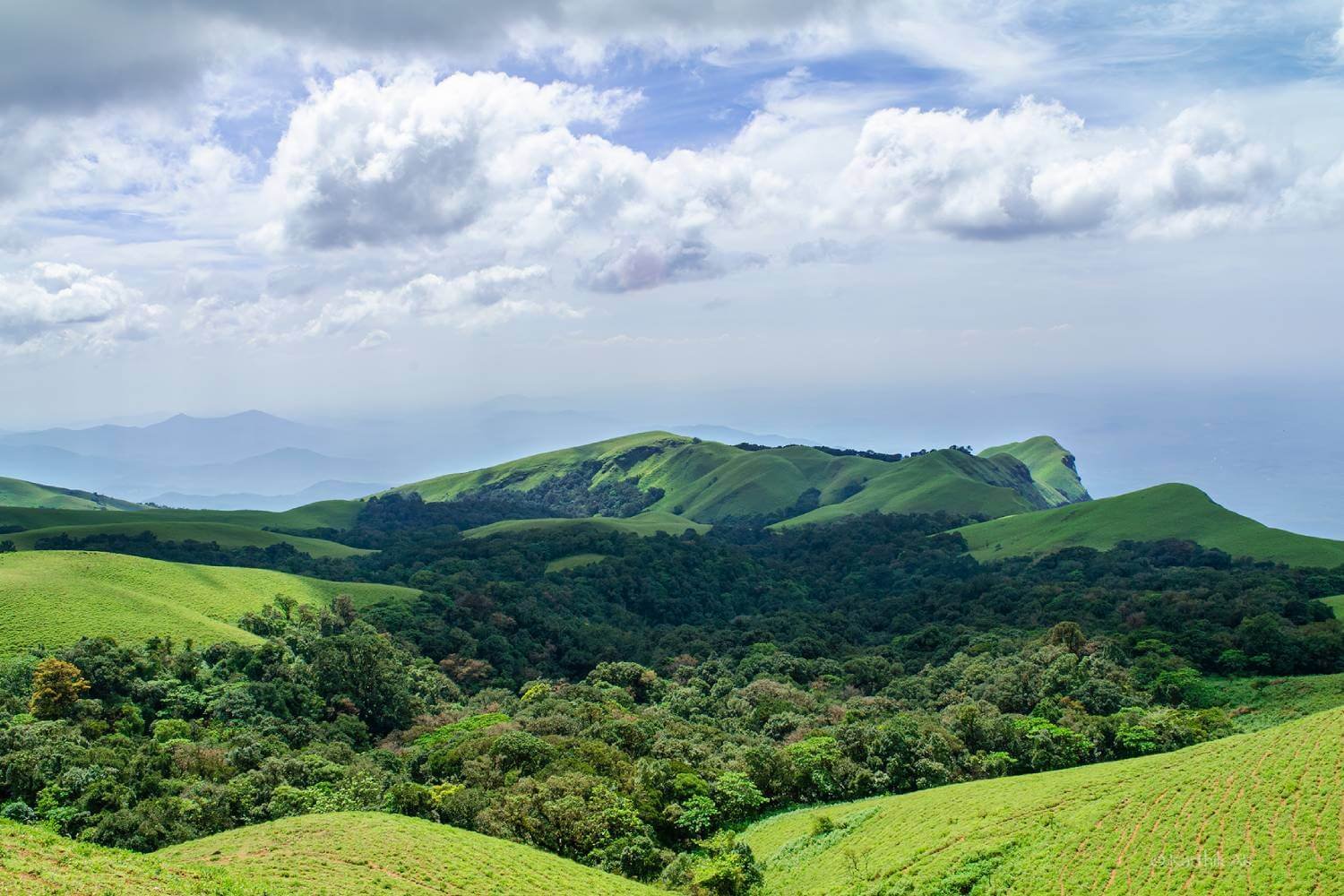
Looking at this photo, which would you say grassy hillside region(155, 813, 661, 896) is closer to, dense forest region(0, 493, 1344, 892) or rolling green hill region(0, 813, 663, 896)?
rolling green hill region(0, 813, 663, 896)

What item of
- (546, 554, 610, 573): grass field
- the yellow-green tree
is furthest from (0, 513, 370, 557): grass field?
the yellow-green tree

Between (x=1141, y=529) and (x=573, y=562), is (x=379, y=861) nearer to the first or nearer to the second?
(x=573, y=562)

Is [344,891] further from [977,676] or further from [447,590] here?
[447,590]

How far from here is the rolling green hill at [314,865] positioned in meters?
25.4

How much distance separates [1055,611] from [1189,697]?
114 feet

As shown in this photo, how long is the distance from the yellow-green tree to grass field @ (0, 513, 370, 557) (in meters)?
97.7

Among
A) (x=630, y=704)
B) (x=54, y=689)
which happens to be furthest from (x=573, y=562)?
(x=54, y=689)

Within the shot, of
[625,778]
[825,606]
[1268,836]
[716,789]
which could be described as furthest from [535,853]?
[825,606]

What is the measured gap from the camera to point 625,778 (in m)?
47.2

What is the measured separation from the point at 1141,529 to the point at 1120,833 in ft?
404

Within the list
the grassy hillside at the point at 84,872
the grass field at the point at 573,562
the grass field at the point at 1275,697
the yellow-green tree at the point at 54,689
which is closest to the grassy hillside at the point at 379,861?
the grassy hillside at the point at 84,872

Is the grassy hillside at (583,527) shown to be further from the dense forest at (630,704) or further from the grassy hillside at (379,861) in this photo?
the grassy hillside at (379,861)

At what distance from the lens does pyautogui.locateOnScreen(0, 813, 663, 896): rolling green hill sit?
83.4 ft

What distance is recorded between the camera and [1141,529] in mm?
139625
